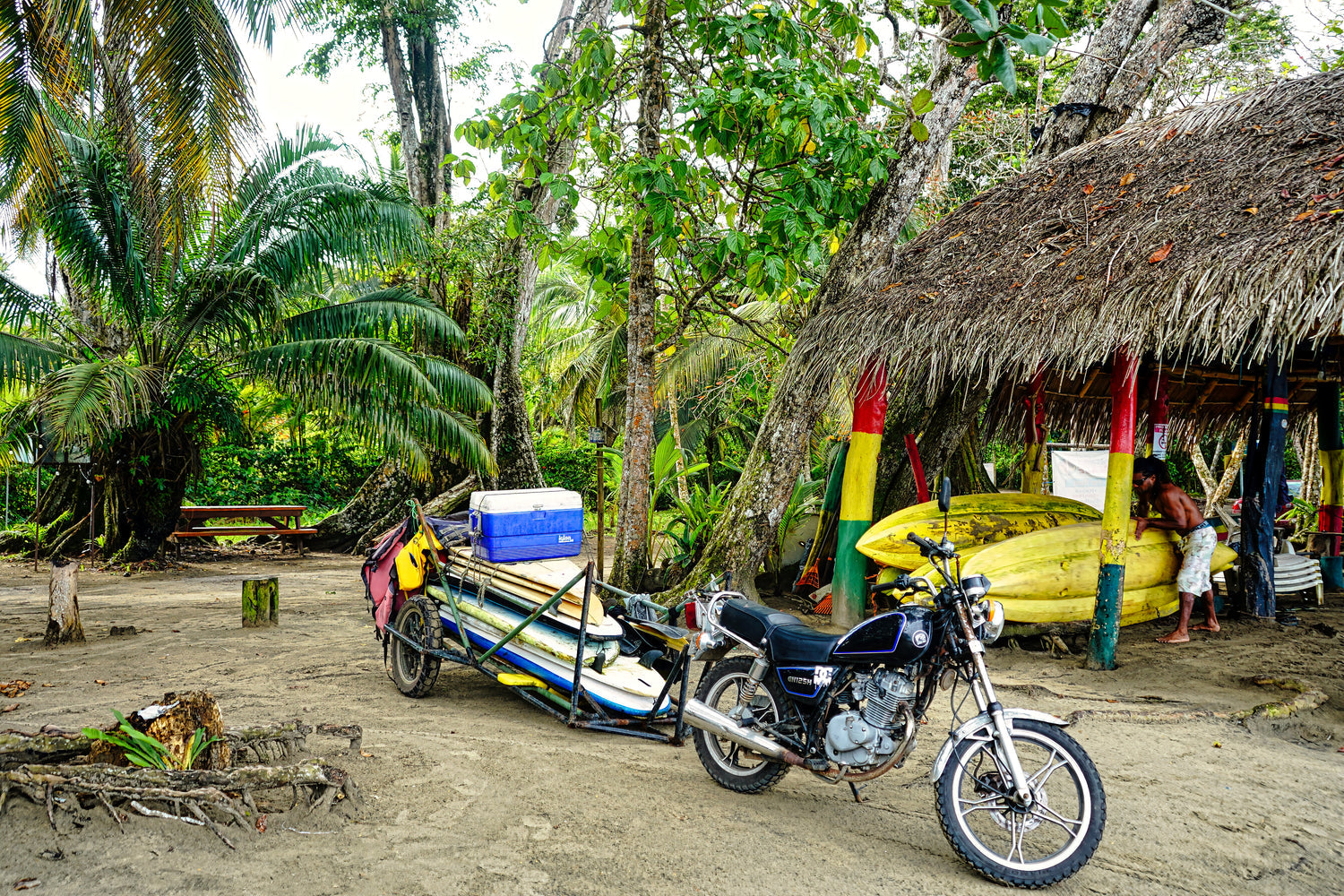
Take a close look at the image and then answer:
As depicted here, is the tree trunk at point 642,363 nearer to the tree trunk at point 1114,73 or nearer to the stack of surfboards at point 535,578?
the stack of surfboards at point 535,578

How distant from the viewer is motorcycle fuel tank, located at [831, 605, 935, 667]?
3320 mm

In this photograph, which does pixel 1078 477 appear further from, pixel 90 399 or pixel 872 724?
pixel 90 399

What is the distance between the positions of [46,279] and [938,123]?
12.1 m

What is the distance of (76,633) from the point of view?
6730 mm

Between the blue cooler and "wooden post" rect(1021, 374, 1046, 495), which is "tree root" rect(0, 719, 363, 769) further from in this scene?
"wooden post" rect(1021, 374, 1046, 495)

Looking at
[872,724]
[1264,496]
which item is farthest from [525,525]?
[1264,496]

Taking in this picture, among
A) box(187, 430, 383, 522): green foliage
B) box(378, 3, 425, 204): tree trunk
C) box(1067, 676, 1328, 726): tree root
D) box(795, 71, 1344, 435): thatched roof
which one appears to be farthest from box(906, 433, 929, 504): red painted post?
box(378, 3, 425, 204): tree trunk

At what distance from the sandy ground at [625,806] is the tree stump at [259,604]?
1.09 m

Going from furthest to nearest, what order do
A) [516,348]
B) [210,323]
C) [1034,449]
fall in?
1. [516,348]
2. [210,323]
3. [1034,449]

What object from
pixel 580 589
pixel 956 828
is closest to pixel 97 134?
pixel 580 589

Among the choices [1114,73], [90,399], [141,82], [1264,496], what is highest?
[1114,73]

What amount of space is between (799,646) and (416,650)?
8.50 feet

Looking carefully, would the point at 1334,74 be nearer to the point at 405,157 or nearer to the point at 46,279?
the point at 405,157

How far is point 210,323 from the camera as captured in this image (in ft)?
35.4
